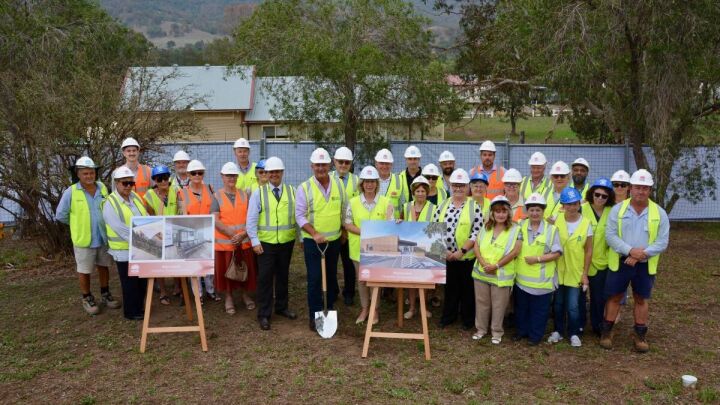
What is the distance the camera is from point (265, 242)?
6.81 metres

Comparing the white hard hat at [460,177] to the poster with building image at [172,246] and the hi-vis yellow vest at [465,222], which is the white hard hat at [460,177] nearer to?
the hi-vis yellow vest at [465,222]

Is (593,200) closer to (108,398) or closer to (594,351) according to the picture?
(594,351)

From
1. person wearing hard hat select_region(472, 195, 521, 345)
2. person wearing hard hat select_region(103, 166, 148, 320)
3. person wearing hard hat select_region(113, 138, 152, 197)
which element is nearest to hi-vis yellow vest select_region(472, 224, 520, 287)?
person wearing hard hat select_region(472, 195, 521, 345)

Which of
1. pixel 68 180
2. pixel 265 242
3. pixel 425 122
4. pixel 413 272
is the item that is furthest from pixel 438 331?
pixel 425 122

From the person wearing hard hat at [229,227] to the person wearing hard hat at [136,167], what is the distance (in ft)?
3.86

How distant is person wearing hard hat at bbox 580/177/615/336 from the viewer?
6402 mm

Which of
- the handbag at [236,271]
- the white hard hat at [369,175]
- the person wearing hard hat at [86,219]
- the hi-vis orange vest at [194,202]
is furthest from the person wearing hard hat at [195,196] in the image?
the white hard hat at [369,175]

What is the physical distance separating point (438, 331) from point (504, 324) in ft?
2.64

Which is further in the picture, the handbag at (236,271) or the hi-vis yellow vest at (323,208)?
the handbag at (236,271)

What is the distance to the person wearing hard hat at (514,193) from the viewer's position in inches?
269

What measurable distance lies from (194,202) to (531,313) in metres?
4.08

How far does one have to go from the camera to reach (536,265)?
627cm

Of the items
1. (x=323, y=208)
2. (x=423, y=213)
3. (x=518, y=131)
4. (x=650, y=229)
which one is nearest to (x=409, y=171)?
(x=423, y=213)

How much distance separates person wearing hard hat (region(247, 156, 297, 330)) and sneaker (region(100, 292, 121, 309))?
6.75ft
